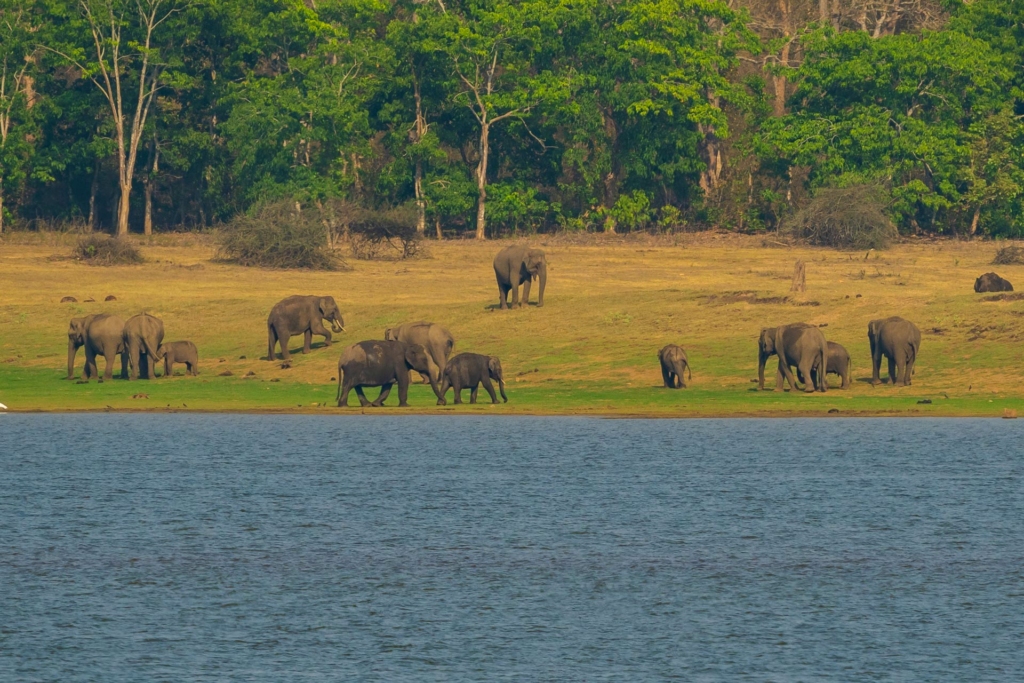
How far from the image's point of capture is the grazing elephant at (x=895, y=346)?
120 feet

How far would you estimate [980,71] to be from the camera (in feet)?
231

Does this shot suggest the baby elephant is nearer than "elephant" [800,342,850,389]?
No

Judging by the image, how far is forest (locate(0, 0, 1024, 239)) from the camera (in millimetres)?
70938

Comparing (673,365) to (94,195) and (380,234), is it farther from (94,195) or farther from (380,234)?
(94,195)

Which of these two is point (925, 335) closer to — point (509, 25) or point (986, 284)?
point (986, 284)

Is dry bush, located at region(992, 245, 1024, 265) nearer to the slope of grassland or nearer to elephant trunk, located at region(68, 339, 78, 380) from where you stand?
the slope of grassland

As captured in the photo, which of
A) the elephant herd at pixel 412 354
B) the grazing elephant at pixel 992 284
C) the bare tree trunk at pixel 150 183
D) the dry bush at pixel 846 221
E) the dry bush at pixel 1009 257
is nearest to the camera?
the elephant herd at pixel 412 354

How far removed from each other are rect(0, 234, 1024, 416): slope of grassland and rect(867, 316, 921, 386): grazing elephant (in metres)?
0.40

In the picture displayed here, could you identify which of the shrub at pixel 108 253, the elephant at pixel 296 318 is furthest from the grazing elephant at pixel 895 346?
the shrub at pixel 108 253

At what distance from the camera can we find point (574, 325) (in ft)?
143

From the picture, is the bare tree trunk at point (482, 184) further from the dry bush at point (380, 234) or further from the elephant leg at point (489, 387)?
the elephant leg at point (489, 387)

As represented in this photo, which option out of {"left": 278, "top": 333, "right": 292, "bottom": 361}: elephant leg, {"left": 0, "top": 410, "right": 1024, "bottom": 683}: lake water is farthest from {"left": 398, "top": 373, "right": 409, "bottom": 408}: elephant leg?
{"left": 278, "top": 333, "right": 292, "bottom": 361}: elephant leg

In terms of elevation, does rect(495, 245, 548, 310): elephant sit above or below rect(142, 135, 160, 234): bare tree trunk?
below

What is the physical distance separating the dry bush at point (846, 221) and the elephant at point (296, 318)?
1057 inches
